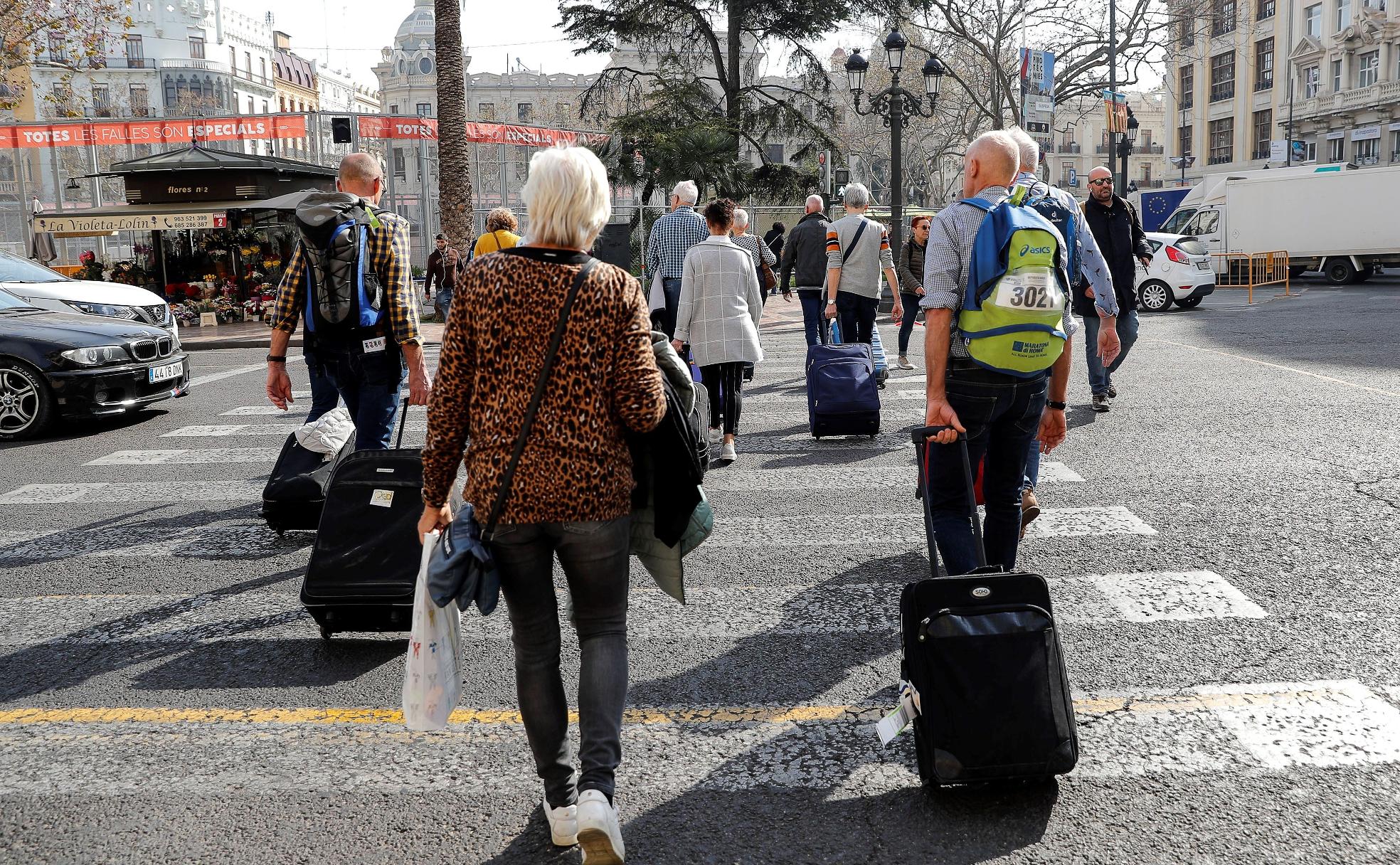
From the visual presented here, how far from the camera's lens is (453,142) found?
1944cm

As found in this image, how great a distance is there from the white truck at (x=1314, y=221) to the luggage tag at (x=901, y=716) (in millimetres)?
27200

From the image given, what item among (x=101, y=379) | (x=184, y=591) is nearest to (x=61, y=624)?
(x=184, y=591)

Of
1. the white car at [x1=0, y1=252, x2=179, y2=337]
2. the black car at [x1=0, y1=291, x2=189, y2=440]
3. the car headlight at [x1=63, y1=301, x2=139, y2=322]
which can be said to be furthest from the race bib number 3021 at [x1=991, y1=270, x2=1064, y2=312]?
the car headlight at [x1=63, y1=301, x2=139, y2=322]

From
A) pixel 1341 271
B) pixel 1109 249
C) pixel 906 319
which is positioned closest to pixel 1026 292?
pixel 1109 249

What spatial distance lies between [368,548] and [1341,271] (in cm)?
2873

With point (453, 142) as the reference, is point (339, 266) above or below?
below

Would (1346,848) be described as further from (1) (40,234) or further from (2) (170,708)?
(1) (40,234)

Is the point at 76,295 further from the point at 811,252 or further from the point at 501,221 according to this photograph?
the point at 811,252

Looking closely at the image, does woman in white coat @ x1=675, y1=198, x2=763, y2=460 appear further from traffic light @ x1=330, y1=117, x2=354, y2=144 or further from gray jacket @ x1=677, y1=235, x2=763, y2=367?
traffic light @ x1=330, y1=117, x2=354, y2=144

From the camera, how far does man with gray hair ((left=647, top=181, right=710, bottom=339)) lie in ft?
29.9

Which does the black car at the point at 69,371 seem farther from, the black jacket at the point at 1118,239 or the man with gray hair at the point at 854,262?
the black jacket at the point at 1118,239

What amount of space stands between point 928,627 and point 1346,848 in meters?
1.14

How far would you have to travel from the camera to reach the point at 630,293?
9.39 feet

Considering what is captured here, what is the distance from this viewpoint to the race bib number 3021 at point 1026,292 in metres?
3.86
